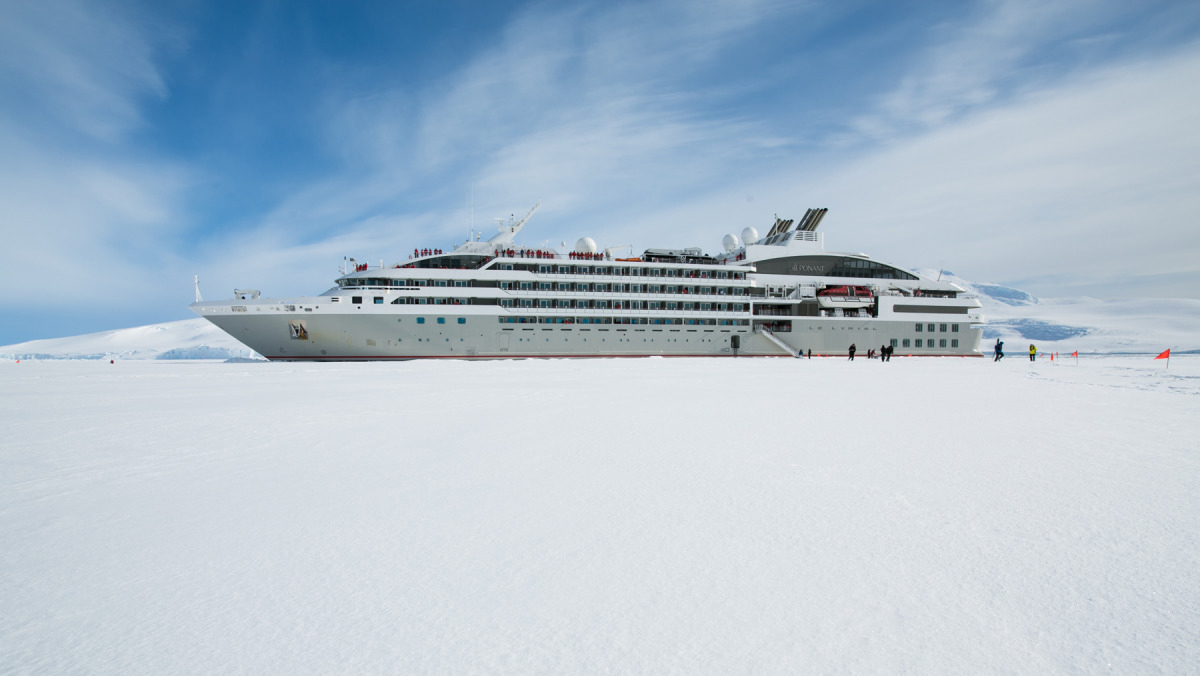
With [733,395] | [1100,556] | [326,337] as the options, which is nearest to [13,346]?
[326,337]

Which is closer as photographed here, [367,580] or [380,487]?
[367,580]

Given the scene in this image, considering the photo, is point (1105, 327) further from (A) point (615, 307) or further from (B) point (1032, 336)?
(A) point (615, 307)

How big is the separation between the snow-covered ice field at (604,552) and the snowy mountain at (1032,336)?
76.7 meters

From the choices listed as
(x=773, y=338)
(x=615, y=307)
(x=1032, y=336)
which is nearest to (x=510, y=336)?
(x=615, y=307)

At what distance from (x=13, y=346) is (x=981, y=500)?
13372 centimetres

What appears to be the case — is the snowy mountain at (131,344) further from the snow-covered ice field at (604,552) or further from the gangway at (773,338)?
the snow-covered ice field at (604,552)

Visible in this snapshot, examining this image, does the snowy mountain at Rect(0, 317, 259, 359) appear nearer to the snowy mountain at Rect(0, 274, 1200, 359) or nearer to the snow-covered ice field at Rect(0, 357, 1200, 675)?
the snowy mountain at Rect(0, 274, 1200, 359)

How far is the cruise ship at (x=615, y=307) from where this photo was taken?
37031 mm

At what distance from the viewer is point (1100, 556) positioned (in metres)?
3.50

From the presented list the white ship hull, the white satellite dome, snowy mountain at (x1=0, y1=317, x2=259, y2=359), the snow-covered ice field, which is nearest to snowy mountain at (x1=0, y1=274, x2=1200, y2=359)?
snowy mountain at (x1=0, y1=317, x2=259, y2=359)

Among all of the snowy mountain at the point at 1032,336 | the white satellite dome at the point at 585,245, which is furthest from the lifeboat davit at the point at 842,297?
the snowy mountain at the point at 1032,336

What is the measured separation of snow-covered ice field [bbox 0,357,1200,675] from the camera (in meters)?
2.58

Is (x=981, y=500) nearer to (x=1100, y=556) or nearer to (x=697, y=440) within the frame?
(x=1100, y=556)

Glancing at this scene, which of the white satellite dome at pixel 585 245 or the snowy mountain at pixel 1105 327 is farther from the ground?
the white satellite dome at pixel 585 245
